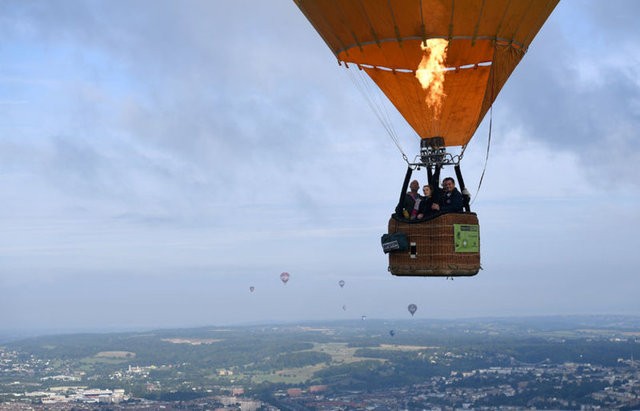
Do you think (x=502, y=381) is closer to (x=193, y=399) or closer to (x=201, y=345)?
(x=193, y=399)

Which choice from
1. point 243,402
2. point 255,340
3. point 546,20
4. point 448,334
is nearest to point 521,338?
point 448,334

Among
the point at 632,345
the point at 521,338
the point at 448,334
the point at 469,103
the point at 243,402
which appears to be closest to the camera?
the point at 469,103

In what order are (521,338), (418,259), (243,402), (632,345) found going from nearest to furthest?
1. (418,259)
2. (243,402)
3. (632,345)
4. (521,338)

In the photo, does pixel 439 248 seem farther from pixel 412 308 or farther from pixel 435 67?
pixel 412 308

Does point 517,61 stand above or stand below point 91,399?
above

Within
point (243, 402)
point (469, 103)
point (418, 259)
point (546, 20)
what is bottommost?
point (243, 402)

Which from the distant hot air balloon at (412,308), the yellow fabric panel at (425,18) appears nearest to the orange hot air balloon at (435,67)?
the yellow fabric panel at (425,18)
